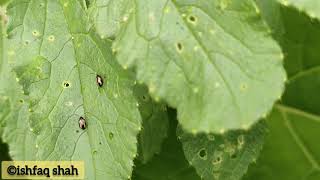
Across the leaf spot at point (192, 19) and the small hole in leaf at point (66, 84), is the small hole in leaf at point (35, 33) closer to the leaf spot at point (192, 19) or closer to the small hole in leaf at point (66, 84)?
the small hole in leaf at point (66, 84)

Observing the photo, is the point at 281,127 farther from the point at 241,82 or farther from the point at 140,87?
the point at 241,82

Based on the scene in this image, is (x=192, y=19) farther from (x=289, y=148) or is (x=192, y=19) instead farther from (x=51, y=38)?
(x=289, y=148)

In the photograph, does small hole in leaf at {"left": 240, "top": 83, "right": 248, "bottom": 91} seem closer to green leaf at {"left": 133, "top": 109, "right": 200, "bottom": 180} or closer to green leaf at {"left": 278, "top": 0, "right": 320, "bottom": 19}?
green leaf at {"left": 278, "top": 0, "right": 320, "bottom": 19}

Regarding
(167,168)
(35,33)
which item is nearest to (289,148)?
(167,168)

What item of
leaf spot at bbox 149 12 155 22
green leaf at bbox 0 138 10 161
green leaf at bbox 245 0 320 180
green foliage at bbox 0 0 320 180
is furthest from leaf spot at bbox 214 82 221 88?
green leaf at bbox 0 138 10 161

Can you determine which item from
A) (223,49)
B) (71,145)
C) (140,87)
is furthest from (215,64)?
(71,145)
